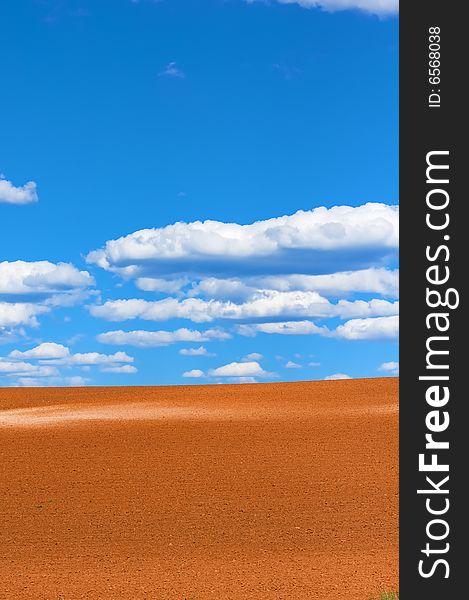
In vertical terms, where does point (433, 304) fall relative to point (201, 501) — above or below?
above

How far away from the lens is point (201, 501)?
62.2ft

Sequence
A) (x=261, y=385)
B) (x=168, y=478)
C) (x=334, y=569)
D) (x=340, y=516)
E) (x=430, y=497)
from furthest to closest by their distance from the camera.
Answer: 1. (x=261, y=385)
2. (x=168, y=478)
3. (x=340, y=516)
4. (x=334, y=569)
5. (x=430, y=497)

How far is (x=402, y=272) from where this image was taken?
22.7 feet

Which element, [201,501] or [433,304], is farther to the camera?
[201,501]

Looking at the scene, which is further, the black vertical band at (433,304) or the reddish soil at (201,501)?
the reddish soil at (201,501)

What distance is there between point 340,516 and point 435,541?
37.6 feet

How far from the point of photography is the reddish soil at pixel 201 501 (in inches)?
532

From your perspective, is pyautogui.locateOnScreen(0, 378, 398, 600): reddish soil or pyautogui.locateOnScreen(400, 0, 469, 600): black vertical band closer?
pyautogui.locateOnScreen(400, 0, 469, 600): black vertical band

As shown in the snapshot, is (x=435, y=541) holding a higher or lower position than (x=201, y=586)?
higher

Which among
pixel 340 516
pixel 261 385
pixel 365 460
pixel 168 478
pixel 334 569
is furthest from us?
pixel 261 385

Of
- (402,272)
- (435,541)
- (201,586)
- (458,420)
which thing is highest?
(402,272)

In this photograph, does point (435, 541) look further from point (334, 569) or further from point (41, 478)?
point (41, 478)

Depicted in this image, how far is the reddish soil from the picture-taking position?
13.5 m

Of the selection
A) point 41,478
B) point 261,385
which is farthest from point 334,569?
point 261,385
